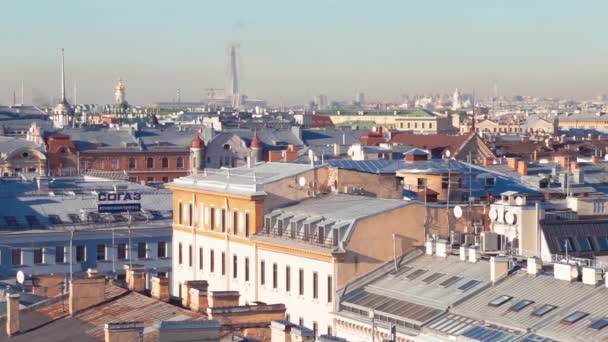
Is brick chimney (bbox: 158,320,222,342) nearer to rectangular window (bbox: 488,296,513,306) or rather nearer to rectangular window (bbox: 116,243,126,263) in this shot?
rectangular window (bbox: 488,296,513,306)

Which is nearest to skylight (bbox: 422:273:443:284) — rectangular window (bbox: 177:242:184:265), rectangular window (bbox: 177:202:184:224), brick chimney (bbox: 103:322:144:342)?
brick chimney (bbox: 103:322:144:342)

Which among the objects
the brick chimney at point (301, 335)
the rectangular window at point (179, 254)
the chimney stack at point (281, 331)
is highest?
the brick chimney at point (301, 335)

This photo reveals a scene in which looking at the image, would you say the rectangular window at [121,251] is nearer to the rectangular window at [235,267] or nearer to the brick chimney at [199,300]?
the rectangular window at [235,267]

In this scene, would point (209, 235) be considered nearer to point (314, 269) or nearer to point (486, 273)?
point (314, 269)

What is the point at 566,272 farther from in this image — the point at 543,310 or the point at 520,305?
the point at 543,310

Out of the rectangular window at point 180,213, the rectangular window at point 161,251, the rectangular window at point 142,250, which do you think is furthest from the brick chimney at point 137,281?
the rectangular window at point 161,251

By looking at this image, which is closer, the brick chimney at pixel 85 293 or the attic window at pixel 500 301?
the brick chimney at pixel 85 293

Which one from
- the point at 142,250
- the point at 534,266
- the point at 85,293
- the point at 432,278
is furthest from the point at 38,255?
the point at 534,266

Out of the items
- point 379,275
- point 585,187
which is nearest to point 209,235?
point 379,275
